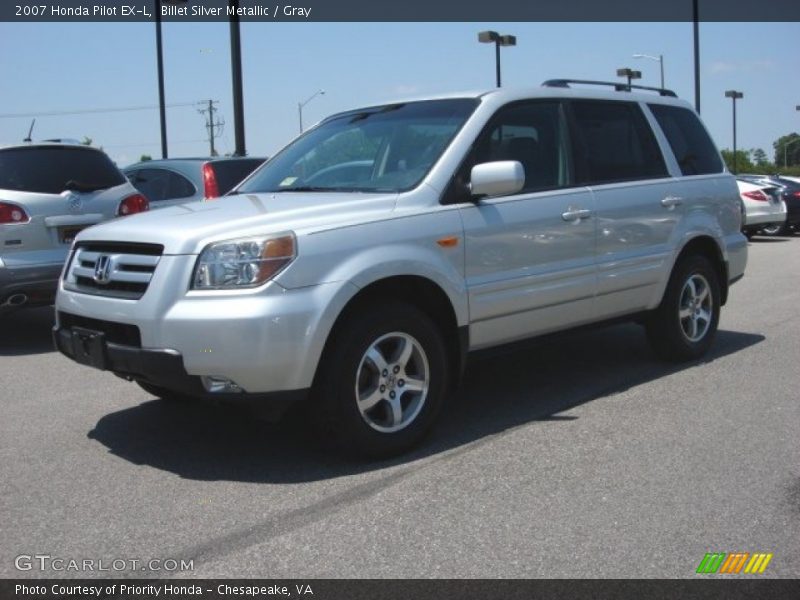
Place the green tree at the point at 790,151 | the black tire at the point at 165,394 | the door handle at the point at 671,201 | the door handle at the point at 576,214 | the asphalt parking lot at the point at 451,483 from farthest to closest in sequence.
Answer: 1. the green tree at the point at 790,151
2. the door handle at the point at 671,201
3. the door handle at the point at 576,214
4. the black tire at the point at 165,394
5. the asphalt parking lot at the point at 451,483

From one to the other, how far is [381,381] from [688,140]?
11.9 feet

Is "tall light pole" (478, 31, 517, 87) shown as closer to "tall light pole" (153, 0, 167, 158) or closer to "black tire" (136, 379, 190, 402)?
"tall light pole" (153, 0, 167, 158)

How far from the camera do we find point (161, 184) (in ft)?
33.0

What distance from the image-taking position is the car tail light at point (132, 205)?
816 centimetres

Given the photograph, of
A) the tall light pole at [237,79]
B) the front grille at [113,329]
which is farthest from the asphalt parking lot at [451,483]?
the tall light pole at [237,79]

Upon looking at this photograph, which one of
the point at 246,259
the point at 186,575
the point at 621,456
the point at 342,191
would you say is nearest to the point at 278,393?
the point at 246,259

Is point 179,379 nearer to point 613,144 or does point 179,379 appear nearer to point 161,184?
point 613,144

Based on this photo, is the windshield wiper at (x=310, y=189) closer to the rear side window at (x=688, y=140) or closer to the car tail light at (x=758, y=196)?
the rear side window at (x=688, y=140)

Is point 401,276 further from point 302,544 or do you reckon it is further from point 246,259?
point 302,544

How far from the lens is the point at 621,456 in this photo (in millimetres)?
4586

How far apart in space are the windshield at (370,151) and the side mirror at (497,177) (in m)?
0.33

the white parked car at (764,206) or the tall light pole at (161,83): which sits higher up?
the tall light pole at (161,83)

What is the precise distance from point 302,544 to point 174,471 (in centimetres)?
123

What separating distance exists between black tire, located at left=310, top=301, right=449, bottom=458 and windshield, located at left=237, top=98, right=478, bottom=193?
82 centimetres
